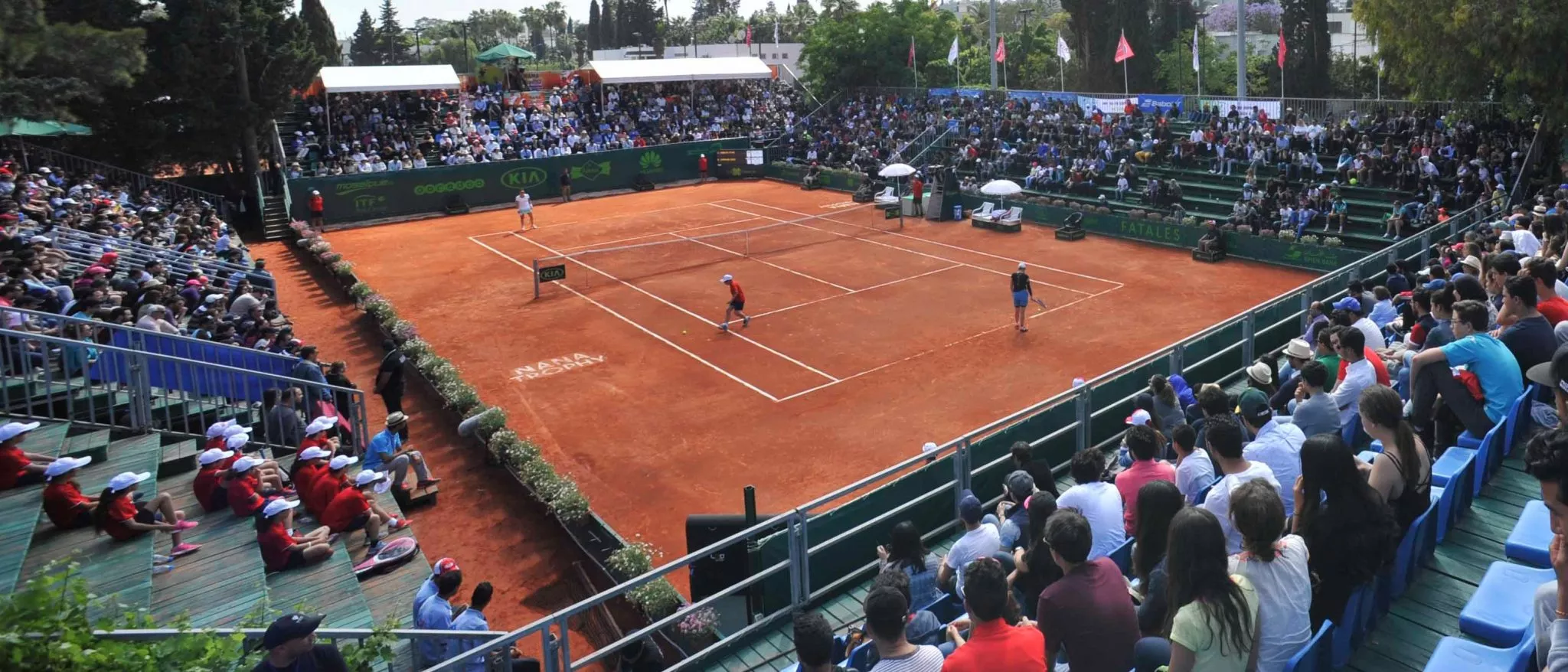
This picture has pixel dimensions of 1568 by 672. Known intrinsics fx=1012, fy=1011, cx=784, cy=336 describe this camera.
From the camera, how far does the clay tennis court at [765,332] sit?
16719mm

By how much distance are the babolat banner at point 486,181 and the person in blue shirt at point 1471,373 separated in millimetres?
39470

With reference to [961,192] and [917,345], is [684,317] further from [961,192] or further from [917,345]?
[961,192]

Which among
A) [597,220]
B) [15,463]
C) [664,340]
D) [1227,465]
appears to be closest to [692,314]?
[664,340]

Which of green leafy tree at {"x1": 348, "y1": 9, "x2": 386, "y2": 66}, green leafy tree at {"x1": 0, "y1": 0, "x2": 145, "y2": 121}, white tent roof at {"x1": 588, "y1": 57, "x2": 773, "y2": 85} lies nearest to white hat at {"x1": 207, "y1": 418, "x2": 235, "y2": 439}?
green leafy tree at {"x1": 0, "y1": 0, "x2": 145, "y2": 121}

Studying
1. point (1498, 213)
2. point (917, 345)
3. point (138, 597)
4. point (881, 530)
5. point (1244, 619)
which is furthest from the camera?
point (1498, 213)

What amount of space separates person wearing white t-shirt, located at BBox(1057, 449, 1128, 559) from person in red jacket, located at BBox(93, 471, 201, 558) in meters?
8.85

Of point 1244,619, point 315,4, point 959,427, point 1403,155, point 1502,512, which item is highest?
point 315,4

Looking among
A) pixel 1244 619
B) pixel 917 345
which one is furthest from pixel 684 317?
pixel 1244 619

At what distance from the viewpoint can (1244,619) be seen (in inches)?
183

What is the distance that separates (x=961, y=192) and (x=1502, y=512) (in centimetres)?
3074

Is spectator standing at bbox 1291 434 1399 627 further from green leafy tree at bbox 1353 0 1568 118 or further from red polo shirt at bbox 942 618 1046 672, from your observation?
green leafy tree at bbox 1353 0 1568 118

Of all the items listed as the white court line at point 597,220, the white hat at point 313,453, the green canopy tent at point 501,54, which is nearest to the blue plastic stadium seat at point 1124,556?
the white hat at point 313,453

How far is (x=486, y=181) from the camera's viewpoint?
44094 millimetres

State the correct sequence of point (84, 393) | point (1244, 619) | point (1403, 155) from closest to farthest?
1. point (1244, 619)
2. point (84, 393)
3. point (1403, 155)
